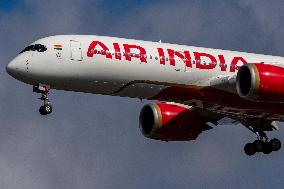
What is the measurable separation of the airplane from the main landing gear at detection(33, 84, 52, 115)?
0.06 meters

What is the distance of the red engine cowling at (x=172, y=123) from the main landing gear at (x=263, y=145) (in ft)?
12.2

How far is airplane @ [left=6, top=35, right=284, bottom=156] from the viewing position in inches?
2830

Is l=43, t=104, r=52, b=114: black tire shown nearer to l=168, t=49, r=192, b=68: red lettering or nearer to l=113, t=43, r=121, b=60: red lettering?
l=113, t=43, r=121, b=60: red lettering

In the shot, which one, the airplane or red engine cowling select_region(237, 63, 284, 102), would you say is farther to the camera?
the airplane

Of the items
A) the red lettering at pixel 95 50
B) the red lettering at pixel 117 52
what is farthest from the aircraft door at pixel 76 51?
the red lettering at pixel 117 52

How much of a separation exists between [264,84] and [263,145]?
35.9ft

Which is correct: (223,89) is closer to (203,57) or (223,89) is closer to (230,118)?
(203,57)

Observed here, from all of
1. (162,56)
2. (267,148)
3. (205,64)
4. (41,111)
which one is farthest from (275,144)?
(41,111)

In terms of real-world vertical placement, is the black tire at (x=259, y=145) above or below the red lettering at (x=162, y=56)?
below

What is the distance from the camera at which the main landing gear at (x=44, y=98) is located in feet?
234

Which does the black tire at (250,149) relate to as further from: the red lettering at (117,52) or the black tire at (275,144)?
the red lettering at (117,52)

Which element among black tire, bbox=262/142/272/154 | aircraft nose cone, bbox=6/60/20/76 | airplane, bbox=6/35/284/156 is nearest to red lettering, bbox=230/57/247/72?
airplane, bbox=6/35/284/156

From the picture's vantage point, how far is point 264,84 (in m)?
71.2

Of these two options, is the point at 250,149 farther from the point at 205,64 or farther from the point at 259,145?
the point at 205,64
